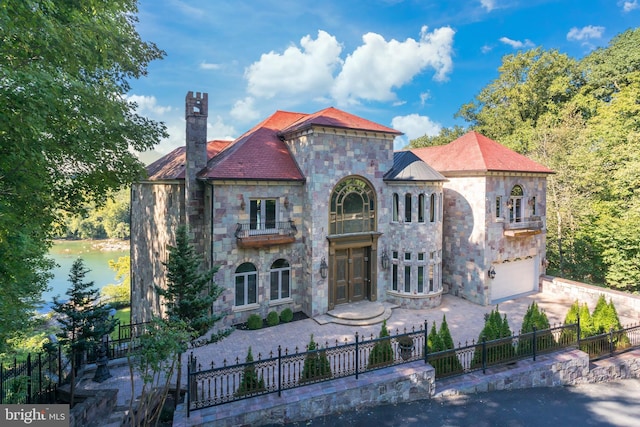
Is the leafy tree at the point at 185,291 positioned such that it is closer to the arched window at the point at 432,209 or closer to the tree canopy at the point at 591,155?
the arched window at the point at 432,209

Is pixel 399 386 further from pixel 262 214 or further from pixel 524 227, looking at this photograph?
pixel 524 227

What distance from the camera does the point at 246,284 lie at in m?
15.4

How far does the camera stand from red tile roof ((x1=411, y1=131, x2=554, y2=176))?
18.7 meters

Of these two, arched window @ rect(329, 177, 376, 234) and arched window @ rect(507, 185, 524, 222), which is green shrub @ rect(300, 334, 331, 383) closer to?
arched window @ rect(329, 177, 376, 234)

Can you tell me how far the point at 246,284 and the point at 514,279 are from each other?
15.9 meters

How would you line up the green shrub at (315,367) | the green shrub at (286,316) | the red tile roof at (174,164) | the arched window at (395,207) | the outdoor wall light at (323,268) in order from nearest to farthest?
the green shrub at (315,367) < the green shrub at (286,316) < the outdoor wall light at (323,268) < the red tile roof at (174,164) < the arched window at (395,207)

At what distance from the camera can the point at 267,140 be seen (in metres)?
17.5

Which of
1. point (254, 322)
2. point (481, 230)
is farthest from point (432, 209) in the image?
point (254, 322)

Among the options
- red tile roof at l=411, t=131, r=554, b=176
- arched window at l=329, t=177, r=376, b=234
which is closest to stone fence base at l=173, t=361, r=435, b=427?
arched window at l=329, t=177, r=376, b=234

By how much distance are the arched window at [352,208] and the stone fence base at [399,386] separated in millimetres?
7972

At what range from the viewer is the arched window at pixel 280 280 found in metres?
16.2

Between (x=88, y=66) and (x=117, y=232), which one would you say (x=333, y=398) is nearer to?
(x=88, y=66)

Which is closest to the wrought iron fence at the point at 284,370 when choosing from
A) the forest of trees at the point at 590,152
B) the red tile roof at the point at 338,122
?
the red tile roof at the point at 338,122

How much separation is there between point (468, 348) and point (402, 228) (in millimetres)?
7872
